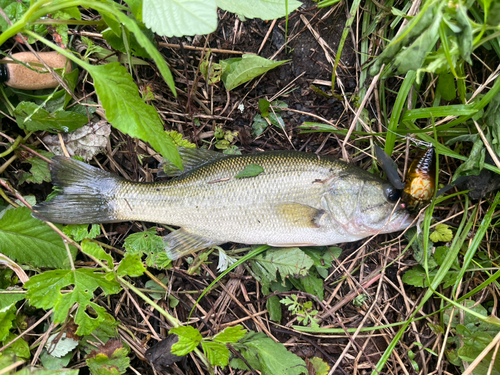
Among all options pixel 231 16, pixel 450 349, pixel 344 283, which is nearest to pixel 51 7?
pixel 231 16

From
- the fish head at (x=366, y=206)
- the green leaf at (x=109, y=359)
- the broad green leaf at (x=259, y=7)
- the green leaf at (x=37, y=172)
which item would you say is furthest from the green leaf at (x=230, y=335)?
the broad green leaf at (x=259, y=7)

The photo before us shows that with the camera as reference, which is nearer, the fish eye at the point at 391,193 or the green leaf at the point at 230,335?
the green leaf at the point at 230,335

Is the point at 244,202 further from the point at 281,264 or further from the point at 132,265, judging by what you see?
the point at 132,265

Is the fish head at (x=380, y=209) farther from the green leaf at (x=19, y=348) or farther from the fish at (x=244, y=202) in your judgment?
the green leaf at (x=19, y=348)

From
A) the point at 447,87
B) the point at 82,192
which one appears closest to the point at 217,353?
the point at 82,192

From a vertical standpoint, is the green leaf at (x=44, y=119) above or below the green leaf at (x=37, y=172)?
above

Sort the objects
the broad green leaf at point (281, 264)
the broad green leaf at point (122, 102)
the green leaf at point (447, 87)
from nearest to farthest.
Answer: the broad green leaf at point (122, 102), the green leaf at point (447, 87), the broad green leaf at point (281, 264)

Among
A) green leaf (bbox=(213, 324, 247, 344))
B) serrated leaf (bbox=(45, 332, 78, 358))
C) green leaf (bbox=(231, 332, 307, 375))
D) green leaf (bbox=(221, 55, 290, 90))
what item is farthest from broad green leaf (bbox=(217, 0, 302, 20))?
serrated leaf (bbox=(45, 332, 78, 358))
